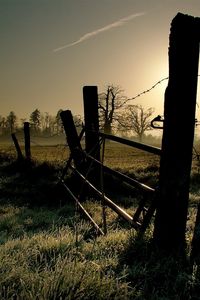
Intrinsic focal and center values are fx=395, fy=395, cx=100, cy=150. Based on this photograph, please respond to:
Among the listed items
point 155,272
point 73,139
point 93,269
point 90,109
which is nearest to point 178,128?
point 155,272

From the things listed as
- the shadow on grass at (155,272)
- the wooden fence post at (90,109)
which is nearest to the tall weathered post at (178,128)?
the shadow on grass at (155,272)

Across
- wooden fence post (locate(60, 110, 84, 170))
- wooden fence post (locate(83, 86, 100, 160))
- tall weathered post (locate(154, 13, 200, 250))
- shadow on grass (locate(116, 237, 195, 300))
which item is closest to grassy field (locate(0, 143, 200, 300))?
shadow on grass (locate(116, 237, 195, 300))

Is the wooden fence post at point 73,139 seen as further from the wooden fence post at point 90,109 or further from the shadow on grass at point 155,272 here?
the shadow on grass at point 155,272

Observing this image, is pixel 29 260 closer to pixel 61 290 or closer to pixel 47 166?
pixel 61 290

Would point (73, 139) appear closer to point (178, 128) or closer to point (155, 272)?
point (178, 128)

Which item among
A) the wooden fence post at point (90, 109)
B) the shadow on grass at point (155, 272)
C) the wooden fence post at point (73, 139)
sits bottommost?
the shadow on grass at point (155, 272)

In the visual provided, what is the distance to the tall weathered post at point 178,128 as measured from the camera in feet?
14.1

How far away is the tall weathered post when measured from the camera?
429cm

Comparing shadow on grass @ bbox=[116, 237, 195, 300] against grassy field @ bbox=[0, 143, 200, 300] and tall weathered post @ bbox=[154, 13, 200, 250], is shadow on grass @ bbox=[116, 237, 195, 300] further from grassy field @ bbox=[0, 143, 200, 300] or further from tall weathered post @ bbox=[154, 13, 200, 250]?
tall weathered post @ bbox=[154, 13, 200, 250]

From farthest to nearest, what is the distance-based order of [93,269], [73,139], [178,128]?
[73,139] < [178,128] < [93,269]

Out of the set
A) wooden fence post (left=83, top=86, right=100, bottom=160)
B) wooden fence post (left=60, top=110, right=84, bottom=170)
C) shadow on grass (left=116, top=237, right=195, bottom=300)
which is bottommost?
shadow on grass (left=116, top=237, right=195, bottom=300)

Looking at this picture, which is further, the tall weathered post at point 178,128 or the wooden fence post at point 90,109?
the wooden fence post at point 90,109

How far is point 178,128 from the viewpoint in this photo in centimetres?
434

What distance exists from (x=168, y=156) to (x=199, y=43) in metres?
1.29
